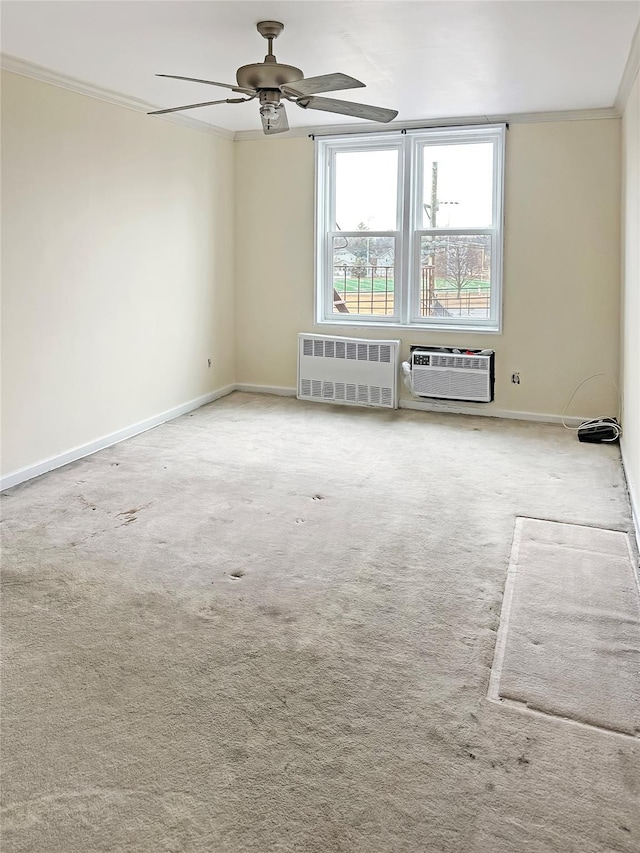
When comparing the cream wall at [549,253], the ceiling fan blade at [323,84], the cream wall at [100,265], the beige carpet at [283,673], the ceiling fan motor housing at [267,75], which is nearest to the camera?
the beige carpet at [283,673]

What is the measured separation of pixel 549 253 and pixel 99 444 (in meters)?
3.73

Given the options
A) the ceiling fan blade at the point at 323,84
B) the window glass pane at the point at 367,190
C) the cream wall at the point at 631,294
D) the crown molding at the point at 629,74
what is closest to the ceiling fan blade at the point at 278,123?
the ceiling fan blade at the point at 323,84

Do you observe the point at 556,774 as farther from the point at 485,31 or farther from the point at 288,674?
the point at 485,31

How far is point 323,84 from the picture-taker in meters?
3.13

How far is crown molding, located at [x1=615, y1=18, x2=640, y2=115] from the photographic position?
3.61 metres

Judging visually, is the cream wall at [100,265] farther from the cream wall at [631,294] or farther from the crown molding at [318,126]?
the cream wall at [631,294]

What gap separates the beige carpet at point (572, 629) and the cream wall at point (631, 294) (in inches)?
17.4

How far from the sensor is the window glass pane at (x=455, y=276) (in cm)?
580

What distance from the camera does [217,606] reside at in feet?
8.84

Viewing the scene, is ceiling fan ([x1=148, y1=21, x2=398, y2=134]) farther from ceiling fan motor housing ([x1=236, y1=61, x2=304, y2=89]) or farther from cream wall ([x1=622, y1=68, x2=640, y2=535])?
cream wall ([x1=622, y1=68, x2=640, y2=535])

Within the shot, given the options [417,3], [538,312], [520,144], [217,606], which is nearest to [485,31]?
[417,3]

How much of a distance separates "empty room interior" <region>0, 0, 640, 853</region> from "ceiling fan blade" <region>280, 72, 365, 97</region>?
2 centimetres

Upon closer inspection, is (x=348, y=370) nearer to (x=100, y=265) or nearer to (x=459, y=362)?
(x=459, y=362)

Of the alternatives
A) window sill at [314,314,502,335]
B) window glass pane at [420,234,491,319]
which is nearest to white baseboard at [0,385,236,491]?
window sill at [314,314,502,335]
